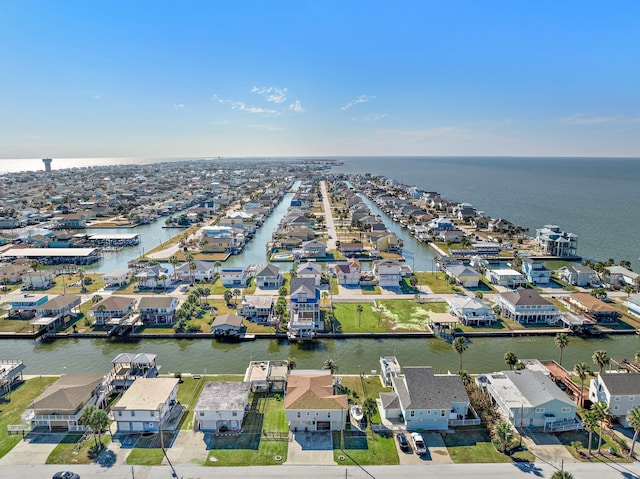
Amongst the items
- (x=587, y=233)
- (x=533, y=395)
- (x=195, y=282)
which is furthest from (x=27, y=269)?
(x=587, y=233)

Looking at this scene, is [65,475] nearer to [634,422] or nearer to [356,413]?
[356,413]

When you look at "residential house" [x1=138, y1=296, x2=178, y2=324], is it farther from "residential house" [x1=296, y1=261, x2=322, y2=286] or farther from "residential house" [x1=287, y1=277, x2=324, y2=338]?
"residential house" [x1=296, y1=261, x2=322, y2=286]

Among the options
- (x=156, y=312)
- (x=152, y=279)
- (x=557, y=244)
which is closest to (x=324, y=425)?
(x=156, y=312)

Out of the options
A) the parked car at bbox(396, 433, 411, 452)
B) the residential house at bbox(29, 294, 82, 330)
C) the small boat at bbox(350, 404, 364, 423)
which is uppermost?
the residential house at bbox(29, 294, 82, 330)

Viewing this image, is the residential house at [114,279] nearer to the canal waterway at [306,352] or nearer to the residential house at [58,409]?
the canal waterway at [306,352]

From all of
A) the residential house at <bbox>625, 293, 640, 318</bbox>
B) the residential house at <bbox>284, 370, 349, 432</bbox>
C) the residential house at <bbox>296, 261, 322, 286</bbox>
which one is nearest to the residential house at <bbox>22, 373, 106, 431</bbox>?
the residential house at <bbox>284, 370, 349, 432</bbox>

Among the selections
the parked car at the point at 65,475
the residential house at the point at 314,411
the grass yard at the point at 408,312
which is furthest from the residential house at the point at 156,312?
the grass yard at the point at 408,312

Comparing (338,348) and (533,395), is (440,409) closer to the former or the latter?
(533,395)
